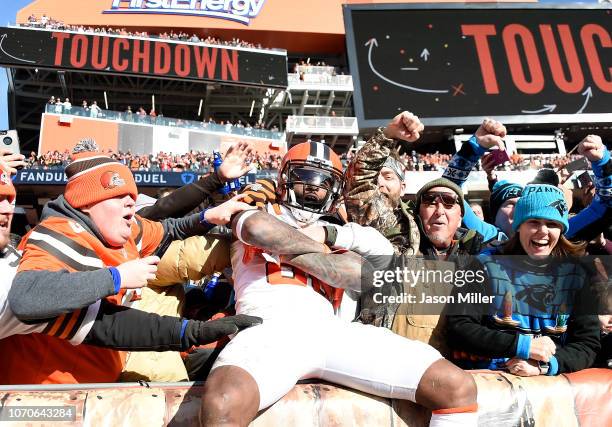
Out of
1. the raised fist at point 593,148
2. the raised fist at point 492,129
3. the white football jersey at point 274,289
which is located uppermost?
the raised fist at point 492,129

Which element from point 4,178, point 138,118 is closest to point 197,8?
point 138,118

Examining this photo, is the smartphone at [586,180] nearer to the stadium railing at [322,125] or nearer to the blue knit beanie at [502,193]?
the blue knit beanie at [502,193]

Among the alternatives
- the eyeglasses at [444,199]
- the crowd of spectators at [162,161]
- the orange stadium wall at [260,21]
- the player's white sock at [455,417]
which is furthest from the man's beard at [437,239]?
the orange stadium wall at [260,21]

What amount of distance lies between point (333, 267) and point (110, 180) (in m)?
1.03

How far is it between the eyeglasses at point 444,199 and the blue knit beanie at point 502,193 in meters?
1.29

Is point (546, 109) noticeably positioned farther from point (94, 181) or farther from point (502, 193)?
point (94, 181)

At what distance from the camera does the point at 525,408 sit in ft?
6.92

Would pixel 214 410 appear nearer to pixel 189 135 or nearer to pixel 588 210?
pixel 588 210

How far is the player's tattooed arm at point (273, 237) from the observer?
2113 millimetres

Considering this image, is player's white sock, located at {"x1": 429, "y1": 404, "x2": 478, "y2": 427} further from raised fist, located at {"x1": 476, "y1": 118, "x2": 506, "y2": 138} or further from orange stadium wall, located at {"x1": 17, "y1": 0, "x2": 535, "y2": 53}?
orange stadium wall, located at {"x1": 17, "y1": 0, "x2": 535, "y2": 53}

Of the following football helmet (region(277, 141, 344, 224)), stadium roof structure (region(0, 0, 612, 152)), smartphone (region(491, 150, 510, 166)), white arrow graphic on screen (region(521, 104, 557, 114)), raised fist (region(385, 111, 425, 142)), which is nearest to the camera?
football helmet (region(277, 141, 344, 224))

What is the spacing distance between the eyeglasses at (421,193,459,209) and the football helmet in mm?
698

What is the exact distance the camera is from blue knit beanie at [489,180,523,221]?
4137 mm

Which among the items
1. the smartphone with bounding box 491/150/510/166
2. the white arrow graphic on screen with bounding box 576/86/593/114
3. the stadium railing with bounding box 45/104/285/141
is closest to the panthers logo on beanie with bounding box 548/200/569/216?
the smartphone with bounding box 491/150/510/166
